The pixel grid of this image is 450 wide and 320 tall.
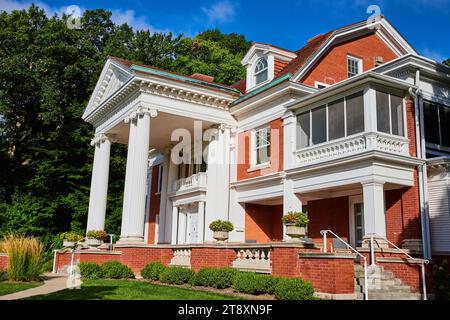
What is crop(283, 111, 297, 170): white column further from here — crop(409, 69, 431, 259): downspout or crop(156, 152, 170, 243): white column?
crop(156, 152, 170, 243): white column

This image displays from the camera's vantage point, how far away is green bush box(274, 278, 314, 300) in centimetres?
1175

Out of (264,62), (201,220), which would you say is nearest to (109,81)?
(264,62)

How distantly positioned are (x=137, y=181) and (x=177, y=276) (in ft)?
20.1

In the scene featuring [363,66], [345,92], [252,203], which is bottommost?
[252,203]

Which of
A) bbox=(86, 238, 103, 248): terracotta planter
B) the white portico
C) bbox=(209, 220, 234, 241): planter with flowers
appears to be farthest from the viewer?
bbox=(86, 238, 103, 248): terracotta planter

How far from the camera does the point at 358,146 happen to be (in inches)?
658

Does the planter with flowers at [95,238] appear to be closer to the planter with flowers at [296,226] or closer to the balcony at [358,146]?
the balcony at [358,146]

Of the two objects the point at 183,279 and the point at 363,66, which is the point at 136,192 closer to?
the point at 183,279

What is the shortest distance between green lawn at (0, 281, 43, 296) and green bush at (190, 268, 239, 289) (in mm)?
5025

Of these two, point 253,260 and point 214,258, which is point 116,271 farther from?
point 253,260

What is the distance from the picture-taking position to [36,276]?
50.5 ft

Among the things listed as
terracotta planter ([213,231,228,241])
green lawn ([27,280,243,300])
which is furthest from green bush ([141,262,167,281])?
green lawn ([27,280,243,300])
